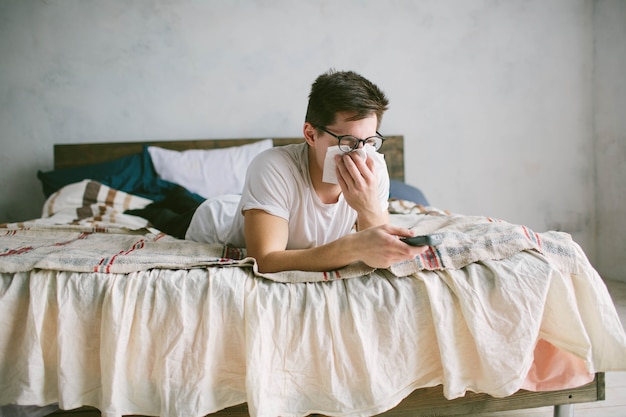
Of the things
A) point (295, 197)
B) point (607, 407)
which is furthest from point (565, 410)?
point (295, 197)

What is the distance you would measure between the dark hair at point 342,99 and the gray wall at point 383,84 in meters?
1.71

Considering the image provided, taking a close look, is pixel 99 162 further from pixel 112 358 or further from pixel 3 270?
pixel 112 358

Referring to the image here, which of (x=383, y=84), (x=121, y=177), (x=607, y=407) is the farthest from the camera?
(x=383, y=84)

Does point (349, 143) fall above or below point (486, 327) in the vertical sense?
above

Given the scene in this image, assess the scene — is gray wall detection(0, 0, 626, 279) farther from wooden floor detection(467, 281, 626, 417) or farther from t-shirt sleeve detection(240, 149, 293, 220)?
t-shirt sleeve detection(240, 149, 293, 220)

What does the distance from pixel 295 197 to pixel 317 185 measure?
0.07m

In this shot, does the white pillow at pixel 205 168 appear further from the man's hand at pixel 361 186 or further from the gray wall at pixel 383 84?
the man's hand at pixel 361 186

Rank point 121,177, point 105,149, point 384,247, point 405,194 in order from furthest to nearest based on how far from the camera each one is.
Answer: point 105,149 < point 121,177 < point 405,194 < point 384,247

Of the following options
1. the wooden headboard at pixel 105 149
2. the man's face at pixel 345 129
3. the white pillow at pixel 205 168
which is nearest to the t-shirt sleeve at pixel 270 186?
the man's face at pixel 345 129

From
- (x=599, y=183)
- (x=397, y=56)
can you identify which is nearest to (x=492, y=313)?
(x=397, y=56)

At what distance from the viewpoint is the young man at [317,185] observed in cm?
108

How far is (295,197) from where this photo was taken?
3.91ft

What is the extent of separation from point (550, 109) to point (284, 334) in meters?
2.66

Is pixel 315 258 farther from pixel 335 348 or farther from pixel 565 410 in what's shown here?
pixel 565 410
